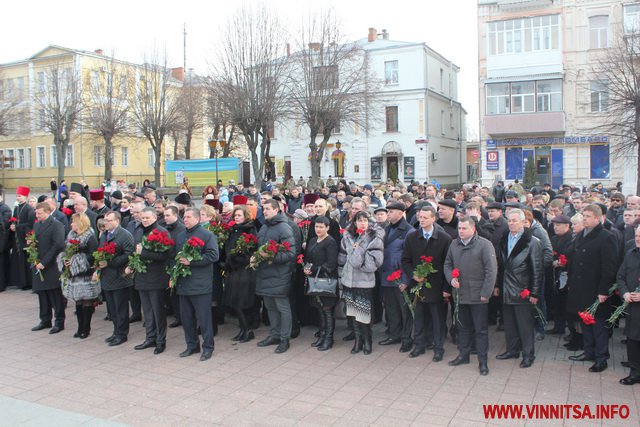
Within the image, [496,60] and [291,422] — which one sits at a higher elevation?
[496,60]

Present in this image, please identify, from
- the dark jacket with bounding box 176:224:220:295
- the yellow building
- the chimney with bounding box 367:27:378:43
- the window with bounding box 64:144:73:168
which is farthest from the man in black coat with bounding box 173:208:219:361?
the window with bounding box 64:144:73:168

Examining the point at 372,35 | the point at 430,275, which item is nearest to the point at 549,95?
the point at 372,35

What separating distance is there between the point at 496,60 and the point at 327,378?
34220 mm

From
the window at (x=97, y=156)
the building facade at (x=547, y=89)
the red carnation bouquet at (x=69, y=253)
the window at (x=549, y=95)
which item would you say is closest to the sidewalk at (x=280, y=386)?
the red carnation bouquet at (x=69, y=253)

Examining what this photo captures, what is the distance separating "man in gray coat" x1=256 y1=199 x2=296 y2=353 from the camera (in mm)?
7910

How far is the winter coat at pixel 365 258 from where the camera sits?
24.7 ft

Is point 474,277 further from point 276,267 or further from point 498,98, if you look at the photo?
point 498,98

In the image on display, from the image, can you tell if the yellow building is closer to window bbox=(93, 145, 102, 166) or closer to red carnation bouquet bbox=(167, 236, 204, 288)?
window bbox=(93, 145, 102, 166)

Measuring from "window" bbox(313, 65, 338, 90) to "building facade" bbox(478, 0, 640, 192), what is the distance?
12.0m

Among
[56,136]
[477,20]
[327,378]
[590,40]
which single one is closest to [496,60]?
[477,20]

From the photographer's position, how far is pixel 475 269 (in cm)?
692

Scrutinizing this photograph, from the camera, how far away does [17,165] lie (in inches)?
2069

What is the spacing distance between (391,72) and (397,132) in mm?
4714

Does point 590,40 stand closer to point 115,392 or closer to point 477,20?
point 477,20
